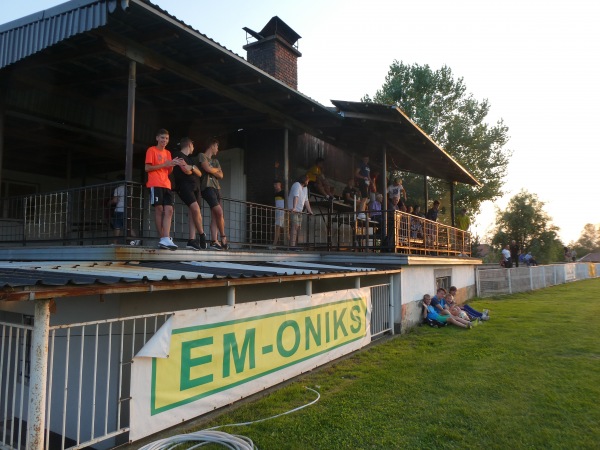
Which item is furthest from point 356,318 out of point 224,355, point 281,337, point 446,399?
point 224,355

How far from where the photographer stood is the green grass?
4.20 m

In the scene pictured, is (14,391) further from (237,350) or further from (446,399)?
(446,399)

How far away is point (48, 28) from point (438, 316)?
9488 mm

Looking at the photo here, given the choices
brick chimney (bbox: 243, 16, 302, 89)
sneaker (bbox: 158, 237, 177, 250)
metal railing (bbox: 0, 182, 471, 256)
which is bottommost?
sneaker (bbox: 158, 237, 177, 250)

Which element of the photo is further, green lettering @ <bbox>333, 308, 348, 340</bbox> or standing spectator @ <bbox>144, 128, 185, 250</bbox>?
green lettering @ <bbox>333, 308, 348, 340</bbox>

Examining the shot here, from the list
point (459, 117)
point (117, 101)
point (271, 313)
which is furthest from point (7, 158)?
point (459, 117)

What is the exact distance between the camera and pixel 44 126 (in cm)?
912

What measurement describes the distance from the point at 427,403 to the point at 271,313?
2.17m

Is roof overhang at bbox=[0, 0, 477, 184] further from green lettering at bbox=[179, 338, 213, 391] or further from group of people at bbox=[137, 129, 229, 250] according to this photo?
green lettering at bbox=[179, 338, 213, 391]

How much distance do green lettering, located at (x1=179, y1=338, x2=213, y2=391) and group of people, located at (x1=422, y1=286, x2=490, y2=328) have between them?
7213 millimetres

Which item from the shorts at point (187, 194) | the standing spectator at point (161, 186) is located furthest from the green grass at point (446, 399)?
the shorts at point (187, 194)

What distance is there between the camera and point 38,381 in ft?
10.6

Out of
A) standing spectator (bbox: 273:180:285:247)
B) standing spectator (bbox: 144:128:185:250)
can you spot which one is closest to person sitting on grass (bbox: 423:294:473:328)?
standing spectator (bbox: 273:180:285:247)

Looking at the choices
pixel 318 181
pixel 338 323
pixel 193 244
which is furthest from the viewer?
pixel 318 181
